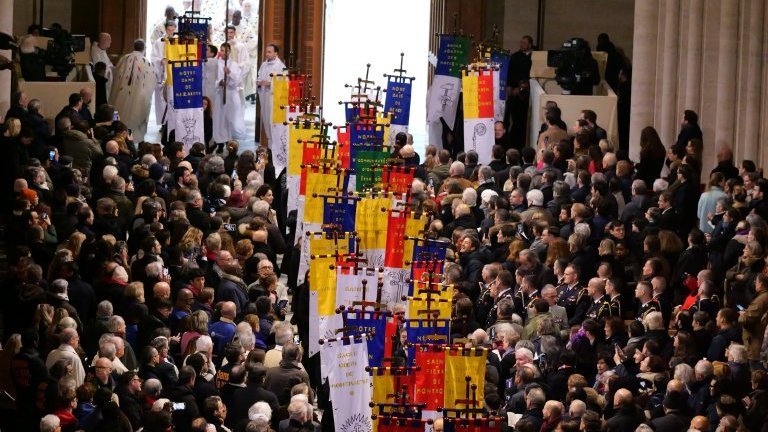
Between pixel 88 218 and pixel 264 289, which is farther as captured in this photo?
pixel 88 218

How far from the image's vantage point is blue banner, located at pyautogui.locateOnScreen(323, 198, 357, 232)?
23562 millimetres

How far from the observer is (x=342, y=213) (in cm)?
2364

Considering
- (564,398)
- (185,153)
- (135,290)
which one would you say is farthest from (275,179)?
(564,398)

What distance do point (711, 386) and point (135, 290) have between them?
589 centimetres

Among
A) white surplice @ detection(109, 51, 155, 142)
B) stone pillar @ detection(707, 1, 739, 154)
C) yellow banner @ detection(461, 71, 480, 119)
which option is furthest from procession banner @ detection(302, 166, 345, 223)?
white surplice @ detection(109, 51, 155, 142)

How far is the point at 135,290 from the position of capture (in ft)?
71.4

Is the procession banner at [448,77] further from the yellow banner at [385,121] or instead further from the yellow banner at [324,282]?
the yellow banner at [324,282]

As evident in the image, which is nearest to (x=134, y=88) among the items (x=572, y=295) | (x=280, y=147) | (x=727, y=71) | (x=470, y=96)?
(x=280, y=147)

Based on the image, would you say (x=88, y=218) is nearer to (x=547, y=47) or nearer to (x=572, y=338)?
(x=572, y=338)

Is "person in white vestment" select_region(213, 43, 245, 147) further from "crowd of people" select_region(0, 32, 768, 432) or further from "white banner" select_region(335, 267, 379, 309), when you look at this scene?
"white banner" select_region(335, 267, 379, 309)

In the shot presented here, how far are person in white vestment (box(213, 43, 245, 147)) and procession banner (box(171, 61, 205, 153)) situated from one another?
13.6 ft

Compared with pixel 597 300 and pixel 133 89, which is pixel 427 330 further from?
pixel 133 89

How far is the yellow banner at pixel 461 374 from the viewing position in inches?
729

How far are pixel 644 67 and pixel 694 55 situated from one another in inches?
72.3
